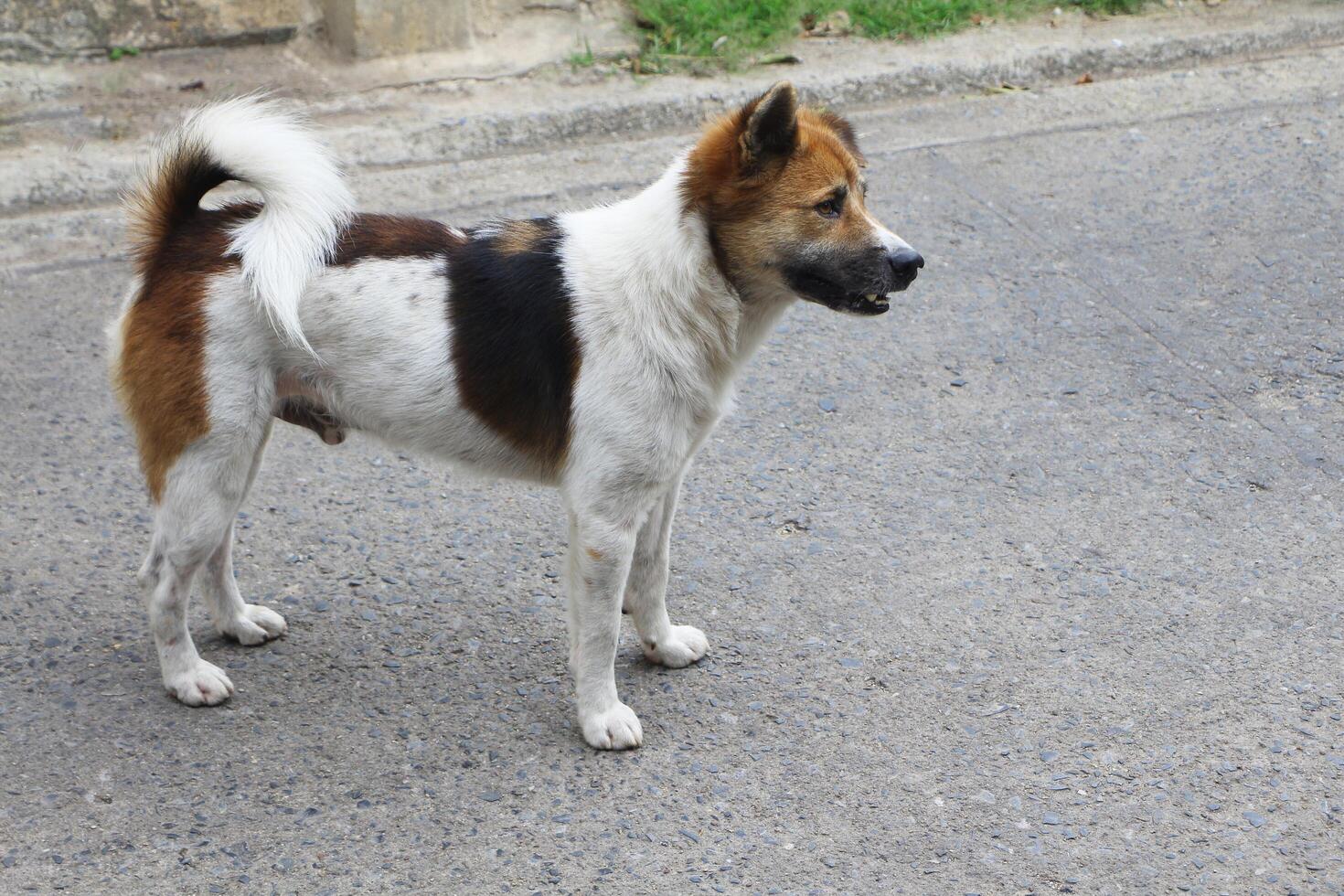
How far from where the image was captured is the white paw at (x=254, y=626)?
147 inches

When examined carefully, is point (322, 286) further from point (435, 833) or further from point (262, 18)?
point (262, 18)

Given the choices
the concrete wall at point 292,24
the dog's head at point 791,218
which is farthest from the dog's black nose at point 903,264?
the concrete wall at point 292,24

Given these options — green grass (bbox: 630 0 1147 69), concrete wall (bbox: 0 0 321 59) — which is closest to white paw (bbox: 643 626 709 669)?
green grass (bbox: 630 0 1147 69)

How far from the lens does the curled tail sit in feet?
10.6

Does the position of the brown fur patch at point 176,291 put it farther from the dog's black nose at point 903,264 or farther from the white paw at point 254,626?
the dog's black nose at point 903,264

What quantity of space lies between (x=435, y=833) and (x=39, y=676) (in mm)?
1243

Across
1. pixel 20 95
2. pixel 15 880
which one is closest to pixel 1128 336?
pixel 15 880

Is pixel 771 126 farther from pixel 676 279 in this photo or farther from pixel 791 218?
pixel 676 279

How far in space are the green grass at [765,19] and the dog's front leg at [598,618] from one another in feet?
13.6

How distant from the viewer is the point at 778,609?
3922 millimetres

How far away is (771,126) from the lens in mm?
3115

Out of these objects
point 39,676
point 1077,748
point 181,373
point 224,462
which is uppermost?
point 181,373

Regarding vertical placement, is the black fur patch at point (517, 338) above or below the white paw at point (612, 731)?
above

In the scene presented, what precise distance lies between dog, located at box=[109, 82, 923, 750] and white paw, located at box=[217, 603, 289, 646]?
306mm
